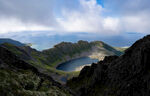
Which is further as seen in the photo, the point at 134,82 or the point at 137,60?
the point at 137,60

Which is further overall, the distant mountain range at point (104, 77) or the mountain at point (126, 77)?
the mountain at point (126, 77)

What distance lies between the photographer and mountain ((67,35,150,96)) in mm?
77250

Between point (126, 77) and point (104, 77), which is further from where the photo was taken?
point (104, 77)

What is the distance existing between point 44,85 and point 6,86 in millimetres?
27673

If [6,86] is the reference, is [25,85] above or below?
below

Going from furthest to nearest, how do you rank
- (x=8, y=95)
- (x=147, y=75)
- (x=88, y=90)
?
(x=88, y=90) < (x=147, y=75) < (x=8, y=95)

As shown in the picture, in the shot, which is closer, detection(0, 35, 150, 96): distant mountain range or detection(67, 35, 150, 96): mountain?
detection(0, 35, 150, 96): distant mountain range

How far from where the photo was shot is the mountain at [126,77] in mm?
77250

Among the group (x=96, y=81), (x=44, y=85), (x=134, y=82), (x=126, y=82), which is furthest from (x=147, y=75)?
(x=44, y=85)

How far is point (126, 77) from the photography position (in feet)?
287

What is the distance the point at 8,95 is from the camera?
41.3 m

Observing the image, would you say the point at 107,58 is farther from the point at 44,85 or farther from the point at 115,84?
the point at 44,85

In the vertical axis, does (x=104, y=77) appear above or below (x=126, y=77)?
below

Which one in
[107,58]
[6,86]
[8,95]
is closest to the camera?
[8,95]
